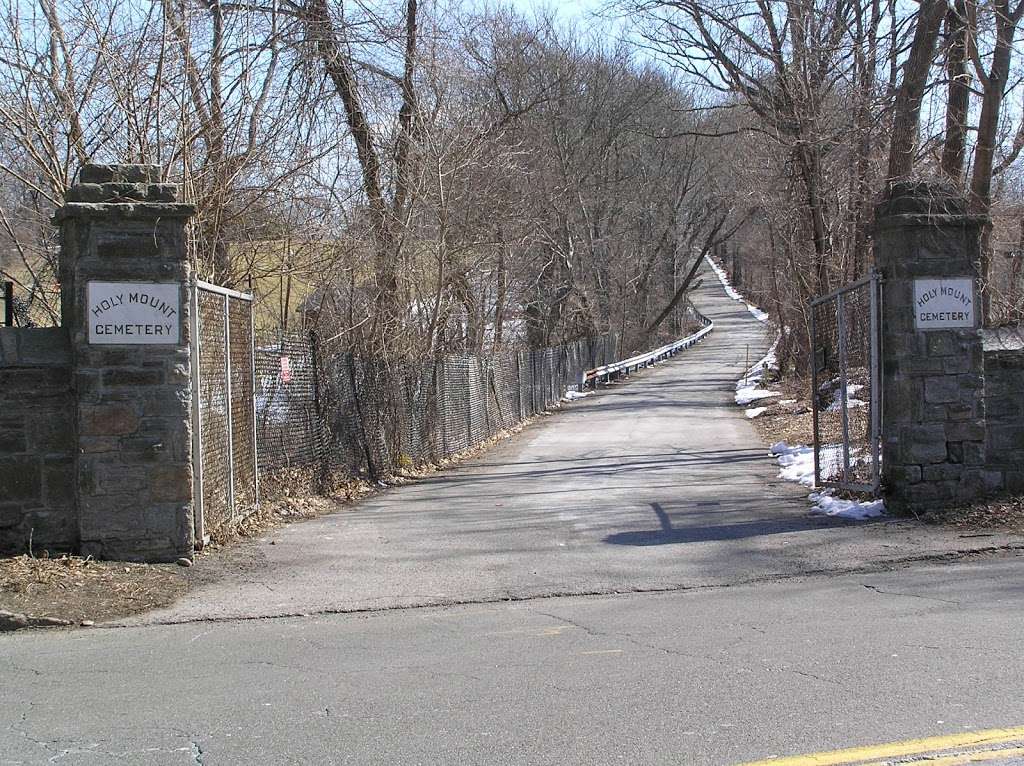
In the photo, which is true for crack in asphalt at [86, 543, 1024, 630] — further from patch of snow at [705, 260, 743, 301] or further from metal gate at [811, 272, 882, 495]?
patch of snow at [705, 260, 743, 301]

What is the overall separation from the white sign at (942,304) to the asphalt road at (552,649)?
2086 mm

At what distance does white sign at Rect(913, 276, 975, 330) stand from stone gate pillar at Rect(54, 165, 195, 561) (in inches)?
277

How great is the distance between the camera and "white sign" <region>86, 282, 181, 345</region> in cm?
822

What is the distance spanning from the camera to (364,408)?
1390 cm

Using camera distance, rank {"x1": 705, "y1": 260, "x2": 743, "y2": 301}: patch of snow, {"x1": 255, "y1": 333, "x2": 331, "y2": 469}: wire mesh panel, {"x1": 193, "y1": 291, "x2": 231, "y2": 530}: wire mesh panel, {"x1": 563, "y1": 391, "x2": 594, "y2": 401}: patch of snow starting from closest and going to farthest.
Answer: {"x1": 193, "y1": 291, "x2": 231, "y2": 530}: wire mesh panel, {"x1": 255, "y1": 333, "x2": 331, "y2": 469}: wire mesh panel, {"x1": 563, "y1": 391, "x2": 594, "y2": 401}: patch of snow, {"x1": 705, "y1": 260, "x2": 743, "y2": 301}: patch of snow

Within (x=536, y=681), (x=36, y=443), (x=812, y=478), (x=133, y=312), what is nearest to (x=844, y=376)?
(x=812, y=478)

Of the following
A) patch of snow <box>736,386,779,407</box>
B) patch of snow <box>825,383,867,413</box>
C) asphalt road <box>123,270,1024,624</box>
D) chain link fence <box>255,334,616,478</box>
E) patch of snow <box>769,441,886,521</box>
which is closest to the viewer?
asphalt road <box>123,270,1024,624</box>

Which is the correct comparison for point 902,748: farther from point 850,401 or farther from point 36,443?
point 850,401

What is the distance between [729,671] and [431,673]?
167 cm

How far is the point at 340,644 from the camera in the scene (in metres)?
6.20

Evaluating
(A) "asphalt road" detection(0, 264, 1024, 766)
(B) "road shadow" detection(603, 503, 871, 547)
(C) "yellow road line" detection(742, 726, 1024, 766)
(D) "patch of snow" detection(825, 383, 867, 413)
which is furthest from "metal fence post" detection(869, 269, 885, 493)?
(D) "patch of snow" detection(825, 383, 867, 413)

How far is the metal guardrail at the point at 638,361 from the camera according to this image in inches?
1601

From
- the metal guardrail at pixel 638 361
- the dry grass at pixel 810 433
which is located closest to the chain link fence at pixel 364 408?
the dry grass at pixel 810 433

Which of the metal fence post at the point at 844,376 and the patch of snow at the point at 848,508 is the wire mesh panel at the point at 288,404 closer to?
the patch of snow at the point at 848,508
